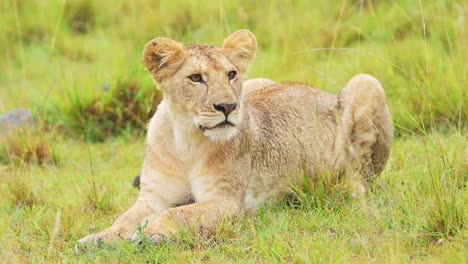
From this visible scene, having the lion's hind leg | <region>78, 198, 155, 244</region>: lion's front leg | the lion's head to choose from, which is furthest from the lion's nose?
the lion's hind leg

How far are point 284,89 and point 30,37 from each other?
4.60 metres

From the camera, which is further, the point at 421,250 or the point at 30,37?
the point at 30,37

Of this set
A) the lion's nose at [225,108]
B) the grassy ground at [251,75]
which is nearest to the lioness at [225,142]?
the lion's nose at [225,108]

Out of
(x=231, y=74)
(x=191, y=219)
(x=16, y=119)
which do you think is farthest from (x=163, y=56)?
(x=16, y=119)

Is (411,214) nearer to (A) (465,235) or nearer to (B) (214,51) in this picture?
(A) (465,235)

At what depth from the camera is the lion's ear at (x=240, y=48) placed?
4586 millimetres

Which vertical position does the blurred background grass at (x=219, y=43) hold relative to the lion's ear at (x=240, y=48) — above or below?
below

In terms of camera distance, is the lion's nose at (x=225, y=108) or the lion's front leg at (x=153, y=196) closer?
the lion's nose at (x=225, y=108)

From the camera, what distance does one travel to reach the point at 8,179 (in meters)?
5.28

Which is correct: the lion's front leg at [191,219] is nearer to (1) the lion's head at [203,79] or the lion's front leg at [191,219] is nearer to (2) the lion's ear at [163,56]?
(1) the lion's head at [203,79]

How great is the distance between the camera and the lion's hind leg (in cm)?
518

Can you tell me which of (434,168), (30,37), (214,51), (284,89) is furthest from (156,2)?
(434,168)

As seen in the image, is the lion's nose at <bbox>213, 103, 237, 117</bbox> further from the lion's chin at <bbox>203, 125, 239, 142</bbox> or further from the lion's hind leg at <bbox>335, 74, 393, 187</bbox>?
the lion's hind leg at <bbox>335, 74, 393, 187</bbox>

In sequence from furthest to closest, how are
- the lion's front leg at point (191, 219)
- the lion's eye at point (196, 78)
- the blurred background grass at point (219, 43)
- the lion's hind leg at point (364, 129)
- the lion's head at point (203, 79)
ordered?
1. the blurred background grass at point (219, 43)
2. the lion's hind leg at point (364, 129)
3. the lion's eye at point (196, 78)
4. the lion's head at point (203, 79)
5. the lion's front leg at point (191, 219)
